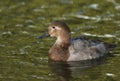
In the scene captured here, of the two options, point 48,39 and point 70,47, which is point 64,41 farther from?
point 48,39

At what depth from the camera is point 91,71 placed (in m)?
15.6

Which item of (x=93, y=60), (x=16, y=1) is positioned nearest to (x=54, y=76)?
(x=93, y=60)

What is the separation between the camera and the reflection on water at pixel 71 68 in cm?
1531

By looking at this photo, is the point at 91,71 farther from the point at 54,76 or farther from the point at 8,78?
the point at 8,78

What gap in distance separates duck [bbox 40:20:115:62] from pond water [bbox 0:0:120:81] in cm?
25

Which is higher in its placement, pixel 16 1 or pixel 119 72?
pixel 16 1

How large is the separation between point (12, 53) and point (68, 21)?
3944 mm

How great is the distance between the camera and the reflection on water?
15.3 metres

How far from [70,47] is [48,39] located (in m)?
1.75

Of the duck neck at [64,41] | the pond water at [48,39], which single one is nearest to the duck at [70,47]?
the duck neck at [64,41]

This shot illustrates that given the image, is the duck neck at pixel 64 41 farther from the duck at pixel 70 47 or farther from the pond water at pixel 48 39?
the pond water at pixel 48 39

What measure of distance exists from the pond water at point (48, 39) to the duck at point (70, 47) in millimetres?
248

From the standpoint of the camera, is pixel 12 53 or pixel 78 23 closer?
pixel 12 53

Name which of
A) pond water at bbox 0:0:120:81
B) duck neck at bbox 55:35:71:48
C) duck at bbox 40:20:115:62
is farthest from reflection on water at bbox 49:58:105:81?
duck neck at bbox 55:35:71:48
